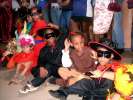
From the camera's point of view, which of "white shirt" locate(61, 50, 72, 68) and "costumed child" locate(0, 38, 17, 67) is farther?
"costumed child" locate(0, 38, 17, 67)

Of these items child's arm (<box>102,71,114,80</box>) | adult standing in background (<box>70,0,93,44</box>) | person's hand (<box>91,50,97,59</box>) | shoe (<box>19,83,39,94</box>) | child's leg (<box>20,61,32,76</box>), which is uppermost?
adult standing in background (<box>70,0,93,44</box>)

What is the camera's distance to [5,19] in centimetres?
670

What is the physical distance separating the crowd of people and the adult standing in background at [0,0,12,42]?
1.50 ft

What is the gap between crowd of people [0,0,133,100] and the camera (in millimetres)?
3416

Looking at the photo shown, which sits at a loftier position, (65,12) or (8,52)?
(65,12)

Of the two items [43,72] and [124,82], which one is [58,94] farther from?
[124,82]

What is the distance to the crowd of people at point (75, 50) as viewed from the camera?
3416 mm

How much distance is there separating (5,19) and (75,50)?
308 centimetres

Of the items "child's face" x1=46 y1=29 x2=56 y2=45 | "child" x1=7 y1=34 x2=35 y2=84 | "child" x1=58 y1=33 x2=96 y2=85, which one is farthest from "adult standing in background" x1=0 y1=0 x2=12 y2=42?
"child" x1=58 y1=33 x2=96 y2=85

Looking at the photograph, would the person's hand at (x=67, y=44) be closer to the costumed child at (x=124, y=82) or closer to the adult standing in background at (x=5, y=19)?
the costumed child at (x=124, y=82)

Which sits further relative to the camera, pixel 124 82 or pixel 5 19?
pixel 5 19

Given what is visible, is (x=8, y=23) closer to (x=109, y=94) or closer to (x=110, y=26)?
(x=110, y=26)

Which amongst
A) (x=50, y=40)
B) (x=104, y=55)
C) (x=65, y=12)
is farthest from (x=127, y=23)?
(x=104, y=55)

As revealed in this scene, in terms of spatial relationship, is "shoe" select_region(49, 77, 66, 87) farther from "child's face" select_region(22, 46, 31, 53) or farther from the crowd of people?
"child's face" select_region(22, 46, 31, 53)
